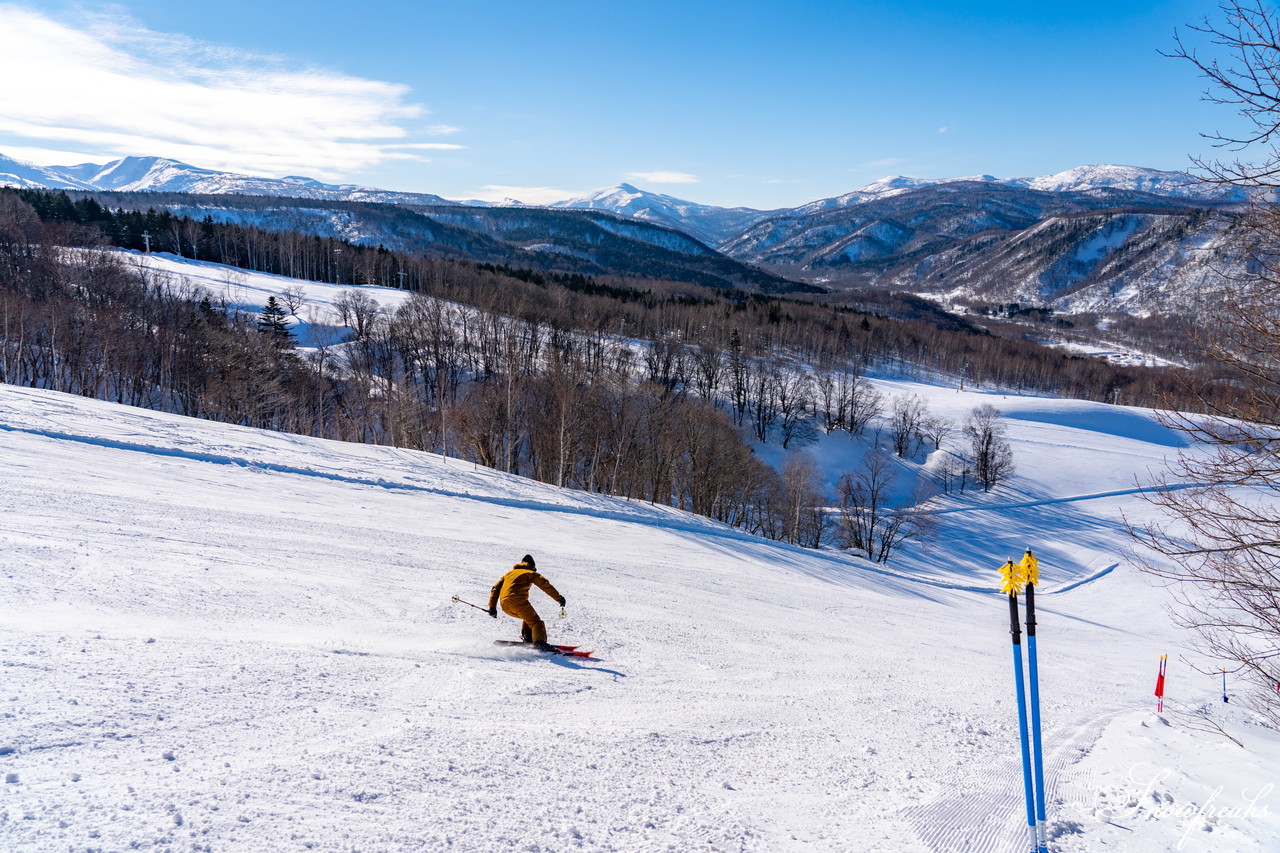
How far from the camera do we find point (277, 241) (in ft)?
361

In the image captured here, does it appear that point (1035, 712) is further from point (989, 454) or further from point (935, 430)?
point (935, 430)

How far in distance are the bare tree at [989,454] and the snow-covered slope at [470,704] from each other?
47907mm

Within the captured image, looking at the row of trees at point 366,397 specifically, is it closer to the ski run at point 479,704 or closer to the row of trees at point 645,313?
the ski run at point 479,704

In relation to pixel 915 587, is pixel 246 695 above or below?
above

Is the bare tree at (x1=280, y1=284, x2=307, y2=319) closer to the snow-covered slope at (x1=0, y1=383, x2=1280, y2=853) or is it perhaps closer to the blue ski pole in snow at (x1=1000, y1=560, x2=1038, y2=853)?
the snow-covered slope at (x1=0, y1=383, x2=1280, y2=853)

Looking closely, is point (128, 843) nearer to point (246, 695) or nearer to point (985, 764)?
point (246, 695)

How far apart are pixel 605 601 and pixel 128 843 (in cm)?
775

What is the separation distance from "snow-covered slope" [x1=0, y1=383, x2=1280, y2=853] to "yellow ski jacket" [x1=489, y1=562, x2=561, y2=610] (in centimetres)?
62

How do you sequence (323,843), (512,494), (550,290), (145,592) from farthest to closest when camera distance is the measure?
1. (550,290)
2. (512,494)
3. (145,592)
4. (323,843)

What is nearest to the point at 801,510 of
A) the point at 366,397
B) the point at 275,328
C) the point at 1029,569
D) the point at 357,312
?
the point at 366,397

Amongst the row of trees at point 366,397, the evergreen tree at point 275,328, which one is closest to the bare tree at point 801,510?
the row of trees at point 366,397

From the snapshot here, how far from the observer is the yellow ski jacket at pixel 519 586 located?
8.13 meters

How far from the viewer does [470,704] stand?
19.5ft

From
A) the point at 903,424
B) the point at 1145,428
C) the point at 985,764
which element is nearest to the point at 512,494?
the point at 985,764
